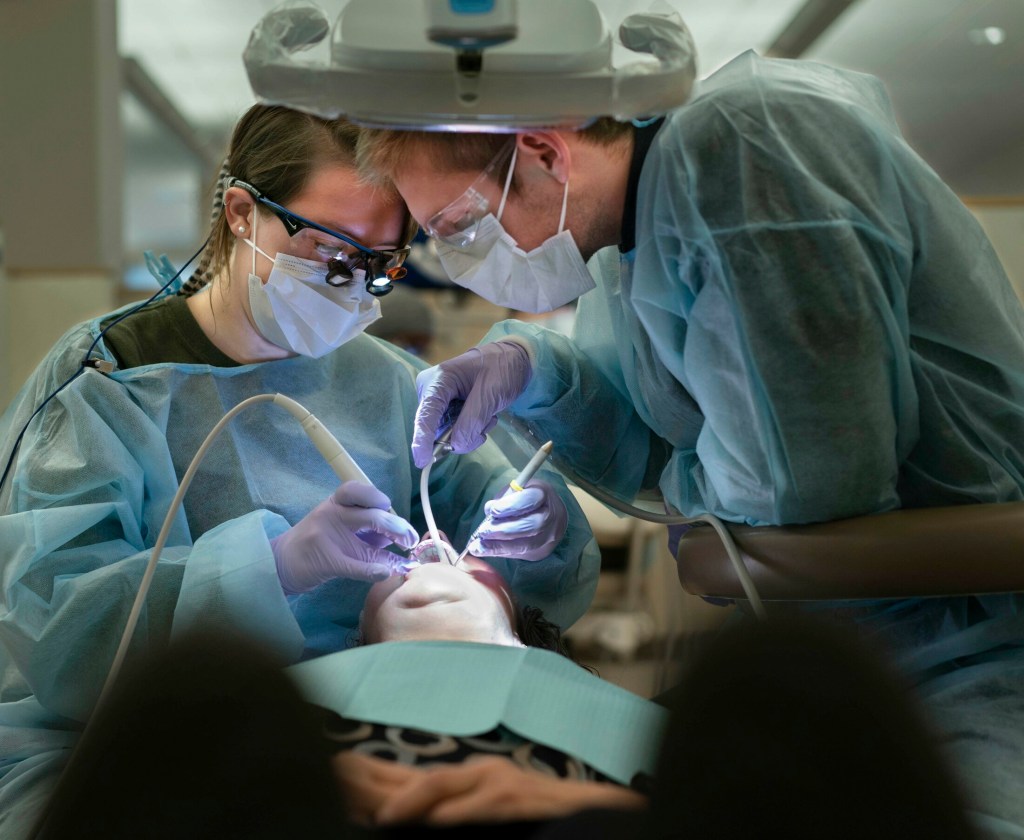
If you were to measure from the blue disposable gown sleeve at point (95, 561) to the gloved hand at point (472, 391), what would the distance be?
0.92ft

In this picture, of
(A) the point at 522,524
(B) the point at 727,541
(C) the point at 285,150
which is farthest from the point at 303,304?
(B) the point at 727,541

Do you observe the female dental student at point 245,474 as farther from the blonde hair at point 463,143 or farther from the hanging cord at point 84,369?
the blonde hair at point 463,143

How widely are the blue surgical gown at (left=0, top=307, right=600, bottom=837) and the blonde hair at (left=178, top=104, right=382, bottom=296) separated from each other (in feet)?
1.07

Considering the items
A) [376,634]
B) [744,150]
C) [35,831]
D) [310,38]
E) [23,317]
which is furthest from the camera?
[23,317]

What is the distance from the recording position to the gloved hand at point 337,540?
4.75 feet

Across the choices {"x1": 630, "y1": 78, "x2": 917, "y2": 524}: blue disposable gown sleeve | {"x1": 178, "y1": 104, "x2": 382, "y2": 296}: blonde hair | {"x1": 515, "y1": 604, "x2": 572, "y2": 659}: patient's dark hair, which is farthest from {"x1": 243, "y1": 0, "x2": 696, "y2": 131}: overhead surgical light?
{"x1": 515, "y1": 604, "x2": 572, "y2": 659}: patient's dark hair

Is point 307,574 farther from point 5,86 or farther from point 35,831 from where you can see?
point 5,86

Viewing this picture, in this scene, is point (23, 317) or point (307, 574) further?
point (23, 317)

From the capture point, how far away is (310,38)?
1123 millimetres

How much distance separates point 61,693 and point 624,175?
3.49 feet

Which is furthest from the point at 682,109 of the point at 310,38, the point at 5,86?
the point at 5,86

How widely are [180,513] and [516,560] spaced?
61 cm

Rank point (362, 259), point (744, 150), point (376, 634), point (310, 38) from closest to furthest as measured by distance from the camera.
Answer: point (310, 38) → point (744, 150) → point (376, 634) → point (362, 259)

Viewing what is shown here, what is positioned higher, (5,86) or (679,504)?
(679,504)
